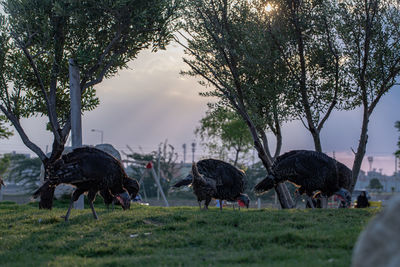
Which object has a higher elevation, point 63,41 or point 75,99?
point 63,41

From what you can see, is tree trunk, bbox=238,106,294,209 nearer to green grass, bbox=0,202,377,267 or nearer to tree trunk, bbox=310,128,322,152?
tree trunk, bbox=310,128,322,152

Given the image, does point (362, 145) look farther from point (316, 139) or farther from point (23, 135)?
point (23, 135)

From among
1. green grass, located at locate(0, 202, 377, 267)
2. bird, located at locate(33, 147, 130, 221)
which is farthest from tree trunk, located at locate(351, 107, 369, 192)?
bird, located at locate(33, 147, 130, 221)

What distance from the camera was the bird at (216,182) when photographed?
54.1ft

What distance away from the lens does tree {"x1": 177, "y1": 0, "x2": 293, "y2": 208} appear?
68.0ft

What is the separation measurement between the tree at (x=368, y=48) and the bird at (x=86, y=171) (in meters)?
10.6

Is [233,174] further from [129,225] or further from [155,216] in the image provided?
[129,225]

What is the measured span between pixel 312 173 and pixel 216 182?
11.1 feet

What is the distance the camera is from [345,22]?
20.1 m

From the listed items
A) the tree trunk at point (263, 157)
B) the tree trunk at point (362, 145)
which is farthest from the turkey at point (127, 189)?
the tree trunk at point (362, 145)

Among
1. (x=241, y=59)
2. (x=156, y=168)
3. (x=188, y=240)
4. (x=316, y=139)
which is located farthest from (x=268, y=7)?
(x=156, y=168)

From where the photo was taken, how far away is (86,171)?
13484 millimetres

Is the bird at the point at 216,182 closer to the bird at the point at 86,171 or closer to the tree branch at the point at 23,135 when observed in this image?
the bird at the point at 86,171

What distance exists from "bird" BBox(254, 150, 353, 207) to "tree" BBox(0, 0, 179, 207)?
917 cm
